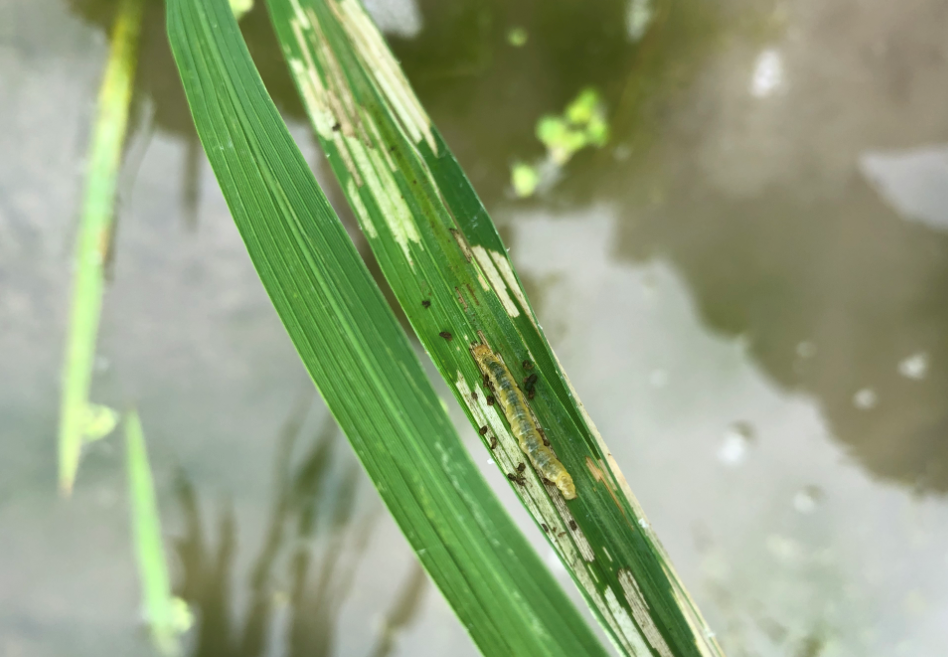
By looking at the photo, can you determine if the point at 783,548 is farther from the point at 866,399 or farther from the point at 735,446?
the point at 866,399

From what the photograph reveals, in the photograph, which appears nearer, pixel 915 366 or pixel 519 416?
pixel 519 416

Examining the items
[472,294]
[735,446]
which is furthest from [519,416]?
[735,446]

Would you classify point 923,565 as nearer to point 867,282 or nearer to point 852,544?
point 852,544

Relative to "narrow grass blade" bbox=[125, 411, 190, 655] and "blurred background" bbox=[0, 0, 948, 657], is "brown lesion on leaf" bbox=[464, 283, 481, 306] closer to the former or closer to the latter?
"blurred background" bbox=[0, 0, 948, 657]

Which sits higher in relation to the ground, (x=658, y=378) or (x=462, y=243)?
(x=658, y=378)

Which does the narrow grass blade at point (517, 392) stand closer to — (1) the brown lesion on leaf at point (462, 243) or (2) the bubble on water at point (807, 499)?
(1) the brown lesion on leaf at point (462, 243)

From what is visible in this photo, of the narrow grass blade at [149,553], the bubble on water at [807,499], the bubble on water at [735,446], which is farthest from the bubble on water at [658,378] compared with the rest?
the narrow grass blade at [149,553]
